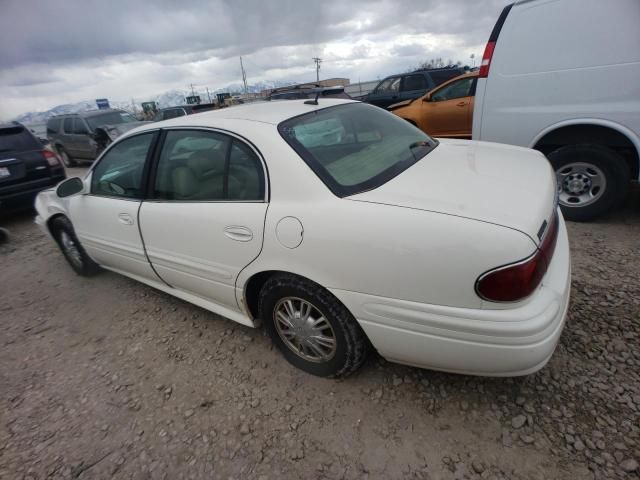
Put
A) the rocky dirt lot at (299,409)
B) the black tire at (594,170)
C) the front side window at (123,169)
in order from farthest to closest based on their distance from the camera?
the black tire at (594,170), the front side window at (123,169), the rocky dirt lot at (299,409)

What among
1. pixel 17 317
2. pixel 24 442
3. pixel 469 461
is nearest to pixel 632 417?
pixel 469 461

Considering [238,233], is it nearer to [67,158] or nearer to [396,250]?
[396,250]

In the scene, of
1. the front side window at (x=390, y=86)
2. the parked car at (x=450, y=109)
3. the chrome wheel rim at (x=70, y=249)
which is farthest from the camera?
the front side window at (x=390, y=86)

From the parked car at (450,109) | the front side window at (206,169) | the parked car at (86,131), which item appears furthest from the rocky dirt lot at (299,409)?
the parked car at (86,131)

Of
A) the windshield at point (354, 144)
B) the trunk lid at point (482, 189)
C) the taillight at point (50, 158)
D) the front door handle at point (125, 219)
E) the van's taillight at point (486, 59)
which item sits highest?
the van's taillight at point (486, 59)

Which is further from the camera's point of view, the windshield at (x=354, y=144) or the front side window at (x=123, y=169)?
the front side window at (x=123, y=169)

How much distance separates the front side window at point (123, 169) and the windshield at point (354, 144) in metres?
1.24

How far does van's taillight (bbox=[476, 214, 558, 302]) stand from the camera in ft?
4.45

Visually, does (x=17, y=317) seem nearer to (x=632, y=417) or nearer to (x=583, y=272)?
(x=632, y=417)

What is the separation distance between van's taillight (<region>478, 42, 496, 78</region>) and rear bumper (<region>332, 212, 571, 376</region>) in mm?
2721

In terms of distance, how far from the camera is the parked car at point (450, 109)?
584cm

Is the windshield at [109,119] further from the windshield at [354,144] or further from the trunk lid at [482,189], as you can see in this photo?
the trunk lid at [482,189]

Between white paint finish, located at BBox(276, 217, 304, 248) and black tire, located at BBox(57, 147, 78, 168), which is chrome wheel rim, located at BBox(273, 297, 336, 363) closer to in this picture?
white paint finish, located at BBox(276, 217, 304, 248)

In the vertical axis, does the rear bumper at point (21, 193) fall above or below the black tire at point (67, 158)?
above
